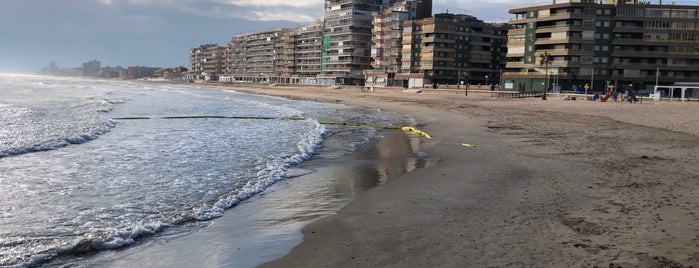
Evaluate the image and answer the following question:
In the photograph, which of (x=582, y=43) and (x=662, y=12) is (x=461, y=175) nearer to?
(x=582, y=43)

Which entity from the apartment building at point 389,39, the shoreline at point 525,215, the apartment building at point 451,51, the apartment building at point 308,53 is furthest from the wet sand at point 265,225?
the apartment building at point 308,53

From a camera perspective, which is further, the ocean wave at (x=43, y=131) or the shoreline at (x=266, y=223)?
the ocean wave at (x=43, y=131)

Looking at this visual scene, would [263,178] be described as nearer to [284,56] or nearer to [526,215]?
[526,215]

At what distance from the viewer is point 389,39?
131375mm

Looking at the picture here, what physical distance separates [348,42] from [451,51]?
4226 cm

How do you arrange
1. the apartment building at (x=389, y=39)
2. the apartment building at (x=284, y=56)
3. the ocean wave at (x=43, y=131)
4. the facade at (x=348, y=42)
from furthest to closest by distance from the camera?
the apartment building at (x=284, y=56), the facade at (x=348, y=42), the apartment building at (x=389, y=39), the ocean wave at (x=43, y=131)

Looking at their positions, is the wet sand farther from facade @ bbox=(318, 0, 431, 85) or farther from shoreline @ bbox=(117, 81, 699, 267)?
facade @ bbox=(318, 0, 431, 85)

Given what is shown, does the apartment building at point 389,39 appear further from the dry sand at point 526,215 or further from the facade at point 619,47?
the dry sand at point 526,215

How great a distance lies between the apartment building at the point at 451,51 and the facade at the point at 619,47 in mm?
26293

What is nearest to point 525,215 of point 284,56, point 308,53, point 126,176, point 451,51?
point 126,176

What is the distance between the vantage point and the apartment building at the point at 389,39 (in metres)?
128

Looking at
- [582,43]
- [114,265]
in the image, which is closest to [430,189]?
[114,265]

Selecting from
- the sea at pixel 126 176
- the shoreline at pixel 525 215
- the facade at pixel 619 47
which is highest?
the facade at pixel 619 47

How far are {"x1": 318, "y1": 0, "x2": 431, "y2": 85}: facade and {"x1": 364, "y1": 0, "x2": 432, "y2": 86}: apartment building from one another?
36.1 ft
